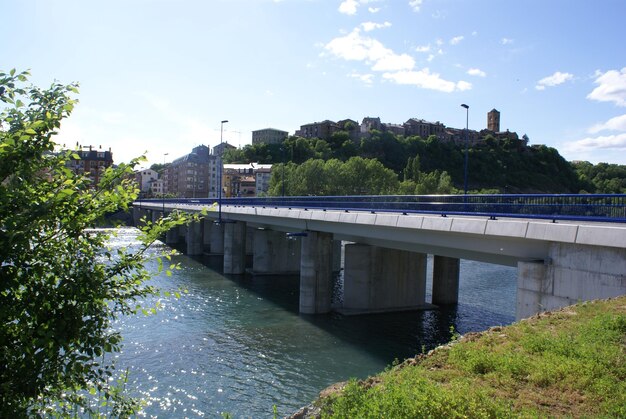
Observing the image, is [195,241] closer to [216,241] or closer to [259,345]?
[216,241]

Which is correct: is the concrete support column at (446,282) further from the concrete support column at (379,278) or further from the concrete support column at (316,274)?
the concrete support column at (316,274)

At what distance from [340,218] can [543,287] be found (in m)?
14.0

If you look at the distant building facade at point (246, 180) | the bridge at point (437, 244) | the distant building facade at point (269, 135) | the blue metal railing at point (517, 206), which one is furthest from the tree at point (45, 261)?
the distant building facade at point (269, 135)

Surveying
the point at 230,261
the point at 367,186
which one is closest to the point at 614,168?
the point at 367,186

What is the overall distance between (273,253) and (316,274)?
15.0 meters

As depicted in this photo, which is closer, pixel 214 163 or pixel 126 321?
pixel 126 321

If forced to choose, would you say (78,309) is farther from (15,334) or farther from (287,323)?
(287,323)

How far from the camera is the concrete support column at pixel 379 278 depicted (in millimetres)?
28578

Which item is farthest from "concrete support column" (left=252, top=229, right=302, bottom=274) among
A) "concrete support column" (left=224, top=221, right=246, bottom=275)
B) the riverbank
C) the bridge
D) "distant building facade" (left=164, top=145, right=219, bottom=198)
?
"distant building facade" (left=164, top=145, right=219, bottom=198)

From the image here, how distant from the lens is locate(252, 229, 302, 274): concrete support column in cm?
4356

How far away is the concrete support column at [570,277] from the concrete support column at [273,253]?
30666mm

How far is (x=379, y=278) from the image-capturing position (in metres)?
29.1

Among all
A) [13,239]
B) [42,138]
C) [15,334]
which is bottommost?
[15,334]

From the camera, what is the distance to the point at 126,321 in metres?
26.1
